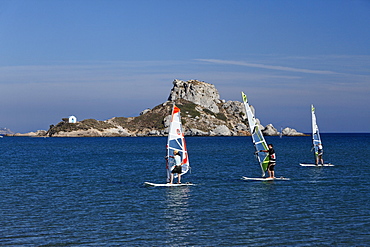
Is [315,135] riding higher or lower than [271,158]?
higher

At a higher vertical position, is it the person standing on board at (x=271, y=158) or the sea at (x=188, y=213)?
the person standing on board at (x=271, y=158)

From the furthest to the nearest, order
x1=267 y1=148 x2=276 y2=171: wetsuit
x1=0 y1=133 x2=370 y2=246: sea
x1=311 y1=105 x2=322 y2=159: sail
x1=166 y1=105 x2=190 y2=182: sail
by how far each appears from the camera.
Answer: x1=311 y1=105 x2=322 y2=159: sail < x1=267 y1=148 x2=276 y2=171: wetsuit < x1=166 y1=105 x2=190 y2=182: sail < x1=0 y1=133 x2=370 y2=246: sea

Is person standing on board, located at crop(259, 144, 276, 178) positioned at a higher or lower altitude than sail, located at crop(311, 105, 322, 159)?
lower

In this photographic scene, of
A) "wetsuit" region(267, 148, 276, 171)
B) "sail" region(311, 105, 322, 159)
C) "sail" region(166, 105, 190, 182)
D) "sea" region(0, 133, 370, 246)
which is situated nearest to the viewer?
"sea" region(0, 133, 370, 246)

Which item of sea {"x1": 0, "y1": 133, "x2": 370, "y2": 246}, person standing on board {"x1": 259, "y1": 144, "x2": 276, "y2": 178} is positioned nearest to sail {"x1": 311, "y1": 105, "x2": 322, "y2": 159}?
sea {"x1": 0, "y1": 133, "x2": 370, "y2": 246}

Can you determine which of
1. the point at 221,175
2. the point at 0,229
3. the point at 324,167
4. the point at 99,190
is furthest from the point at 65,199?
the point at 324,167

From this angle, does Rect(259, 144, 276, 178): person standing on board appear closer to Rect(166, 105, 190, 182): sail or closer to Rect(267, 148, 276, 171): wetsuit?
Rect(267, 148, 276, 171): wetsuit

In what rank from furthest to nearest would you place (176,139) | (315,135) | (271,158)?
1. (315,135)
2. (271,158)
3. (176,139)

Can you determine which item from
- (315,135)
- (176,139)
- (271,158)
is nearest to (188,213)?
(176,139)

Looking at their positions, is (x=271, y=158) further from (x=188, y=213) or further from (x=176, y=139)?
(x=188, y=213)

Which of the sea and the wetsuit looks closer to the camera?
the sea

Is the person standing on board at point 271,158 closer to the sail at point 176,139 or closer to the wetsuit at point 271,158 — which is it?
the wetsuit at point 271,158

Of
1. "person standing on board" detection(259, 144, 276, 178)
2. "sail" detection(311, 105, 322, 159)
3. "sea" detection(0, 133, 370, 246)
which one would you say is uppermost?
"sail" detection(311, 105, 322, 159)

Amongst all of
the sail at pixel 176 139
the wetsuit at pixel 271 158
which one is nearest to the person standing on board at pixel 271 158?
the wetsuit at pixel 271 158
